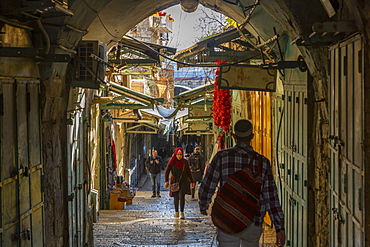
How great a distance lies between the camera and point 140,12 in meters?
11.4

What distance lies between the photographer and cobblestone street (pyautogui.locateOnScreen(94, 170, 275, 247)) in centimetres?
1127

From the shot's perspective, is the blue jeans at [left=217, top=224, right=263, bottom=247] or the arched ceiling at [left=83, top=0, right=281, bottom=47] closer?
the blue jeans at [left=217, top=224, right=263, bottom=247]

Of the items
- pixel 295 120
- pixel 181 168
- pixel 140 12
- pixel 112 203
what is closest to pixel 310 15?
pixel 295 120

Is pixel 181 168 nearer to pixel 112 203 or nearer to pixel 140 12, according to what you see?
pixel 112 203

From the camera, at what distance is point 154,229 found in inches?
504

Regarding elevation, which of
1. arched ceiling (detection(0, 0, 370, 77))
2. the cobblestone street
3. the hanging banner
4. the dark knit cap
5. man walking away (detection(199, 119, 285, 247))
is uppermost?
arched ceiling (detection(0, 0, 370, 77))

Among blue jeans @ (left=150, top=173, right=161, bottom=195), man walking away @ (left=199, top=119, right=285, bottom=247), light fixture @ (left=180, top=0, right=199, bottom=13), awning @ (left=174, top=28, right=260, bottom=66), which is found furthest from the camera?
blue jeans @ (left=150, top=173, right=161, bottom=195)

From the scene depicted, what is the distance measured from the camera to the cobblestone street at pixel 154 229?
1127cm

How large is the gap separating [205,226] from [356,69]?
9077 mm

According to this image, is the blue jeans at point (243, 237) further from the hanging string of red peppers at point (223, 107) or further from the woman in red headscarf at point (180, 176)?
the hanging string of red peppers at point (223, 107)

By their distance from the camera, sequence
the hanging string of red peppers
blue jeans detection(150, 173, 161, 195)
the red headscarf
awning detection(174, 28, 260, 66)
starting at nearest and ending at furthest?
awning detection(174, 28, 260, 66) < the red headscarf < the hanging string of red peppers < blue jeans detection(150, 173, 161, 195)

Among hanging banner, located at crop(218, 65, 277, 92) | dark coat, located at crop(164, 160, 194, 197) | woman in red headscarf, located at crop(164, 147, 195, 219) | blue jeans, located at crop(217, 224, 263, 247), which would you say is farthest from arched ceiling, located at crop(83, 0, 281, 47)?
blue jeans, located at crop(217, 224, 263, 247)

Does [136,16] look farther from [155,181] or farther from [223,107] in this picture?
[155,181]

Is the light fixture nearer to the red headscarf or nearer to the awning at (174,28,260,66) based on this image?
the awning at (174,28,260,66)
